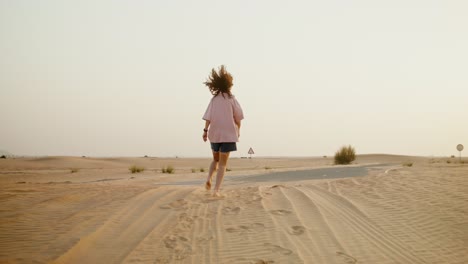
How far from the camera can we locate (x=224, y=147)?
6461mm

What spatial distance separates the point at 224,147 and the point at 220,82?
3.53 ft

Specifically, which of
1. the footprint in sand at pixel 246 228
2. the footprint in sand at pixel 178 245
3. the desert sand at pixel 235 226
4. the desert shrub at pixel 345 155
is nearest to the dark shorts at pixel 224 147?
the desert sand at pixel 235 226

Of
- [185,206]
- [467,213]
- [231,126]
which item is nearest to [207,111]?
[231,126]

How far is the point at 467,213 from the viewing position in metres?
5.12

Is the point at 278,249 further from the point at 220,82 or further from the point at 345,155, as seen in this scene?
the point at 345,155

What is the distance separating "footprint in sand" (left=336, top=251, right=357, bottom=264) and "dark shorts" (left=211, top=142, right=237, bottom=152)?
298cm

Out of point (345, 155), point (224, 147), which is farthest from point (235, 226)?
point (345, 155)

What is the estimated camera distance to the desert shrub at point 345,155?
72.3 feet

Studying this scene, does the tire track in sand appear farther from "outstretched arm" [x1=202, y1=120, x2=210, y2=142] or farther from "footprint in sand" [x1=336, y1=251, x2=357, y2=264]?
"footprint in sand" [x1=336, y1=251, x2=357, y2=264]

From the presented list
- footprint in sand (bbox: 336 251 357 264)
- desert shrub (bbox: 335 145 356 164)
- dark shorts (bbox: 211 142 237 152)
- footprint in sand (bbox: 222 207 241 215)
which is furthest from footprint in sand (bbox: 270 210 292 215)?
desert shrub (bbox: 335 145 356 164)

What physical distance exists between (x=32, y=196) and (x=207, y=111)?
9.50 feet

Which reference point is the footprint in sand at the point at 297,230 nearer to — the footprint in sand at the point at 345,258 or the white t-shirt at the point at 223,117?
the footprint in sand at the point at 345,258

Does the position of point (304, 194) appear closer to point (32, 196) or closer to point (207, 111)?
point (207, 111)

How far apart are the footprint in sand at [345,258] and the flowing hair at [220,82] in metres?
3.53
